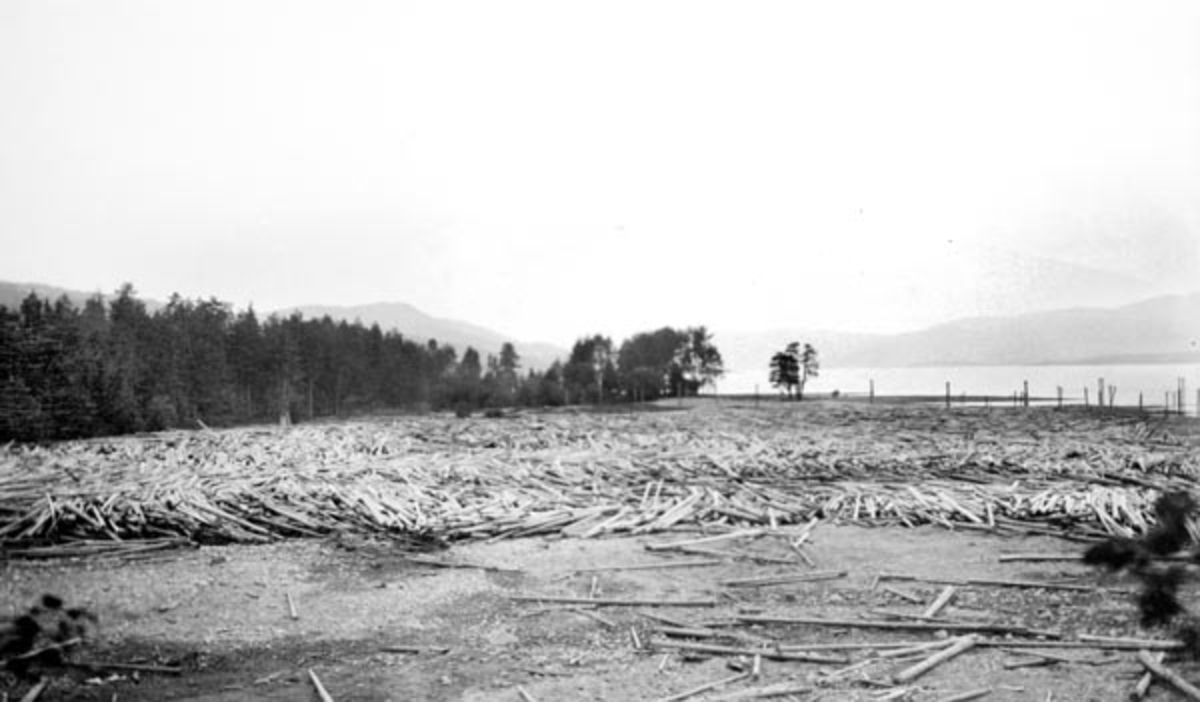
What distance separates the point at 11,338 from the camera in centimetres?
3123

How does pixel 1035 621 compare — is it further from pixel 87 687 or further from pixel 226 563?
pixel 226 563

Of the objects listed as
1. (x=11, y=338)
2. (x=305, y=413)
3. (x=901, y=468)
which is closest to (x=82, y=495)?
(x=901, y=468)

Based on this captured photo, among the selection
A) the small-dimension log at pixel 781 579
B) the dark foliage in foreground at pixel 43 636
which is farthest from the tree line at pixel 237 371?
the small-dimension log at pixel 781 579

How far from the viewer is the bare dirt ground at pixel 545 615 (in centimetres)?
679

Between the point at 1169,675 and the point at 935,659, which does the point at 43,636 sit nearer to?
the point at 935,659

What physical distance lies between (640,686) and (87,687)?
4.67 meters

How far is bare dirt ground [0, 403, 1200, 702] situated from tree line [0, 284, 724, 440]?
83.5 ft

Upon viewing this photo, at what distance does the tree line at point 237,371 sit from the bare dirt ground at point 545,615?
2546cm

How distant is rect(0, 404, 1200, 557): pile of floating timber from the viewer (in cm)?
1276

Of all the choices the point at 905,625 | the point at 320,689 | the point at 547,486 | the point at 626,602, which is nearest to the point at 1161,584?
the point at 905,625

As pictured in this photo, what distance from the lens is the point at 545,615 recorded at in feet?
A: 29.4

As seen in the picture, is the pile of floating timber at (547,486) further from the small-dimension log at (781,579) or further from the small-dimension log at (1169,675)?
the small-dimension log at (1169,675)

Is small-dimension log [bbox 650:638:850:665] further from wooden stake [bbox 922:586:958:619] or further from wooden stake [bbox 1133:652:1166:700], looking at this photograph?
wooden stake [bbox 1133:652:1166:700]

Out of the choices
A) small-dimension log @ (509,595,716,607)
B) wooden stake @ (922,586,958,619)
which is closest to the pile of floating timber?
small-dimension log @ (509,595,716,607)
